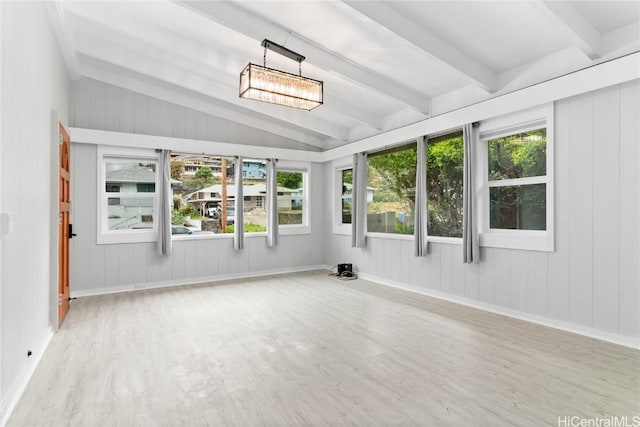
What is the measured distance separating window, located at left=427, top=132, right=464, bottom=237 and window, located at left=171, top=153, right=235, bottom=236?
3507 mm

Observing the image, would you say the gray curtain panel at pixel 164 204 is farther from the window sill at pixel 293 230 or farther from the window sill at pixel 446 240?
the window sill at pixel 446 240

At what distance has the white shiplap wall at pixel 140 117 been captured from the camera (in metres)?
5.36

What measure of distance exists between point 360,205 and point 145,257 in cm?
365

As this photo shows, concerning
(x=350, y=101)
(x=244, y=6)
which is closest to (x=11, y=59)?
(x=244, y=6)

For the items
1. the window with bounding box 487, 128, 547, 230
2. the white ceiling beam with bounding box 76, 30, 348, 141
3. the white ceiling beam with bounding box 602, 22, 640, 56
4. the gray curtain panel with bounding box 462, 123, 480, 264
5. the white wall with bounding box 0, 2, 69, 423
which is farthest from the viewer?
the white ceiling beam with bounding box 76, 30, 348, 141

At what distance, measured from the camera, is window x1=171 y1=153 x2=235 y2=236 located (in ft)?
20.3

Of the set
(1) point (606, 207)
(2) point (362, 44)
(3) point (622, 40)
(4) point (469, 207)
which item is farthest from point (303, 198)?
(3) point (622, 40)

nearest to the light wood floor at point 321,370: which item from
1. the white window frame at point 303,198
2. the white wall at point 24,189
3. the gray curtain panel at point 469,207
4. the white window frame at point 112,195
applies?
the white wall at point 24,189

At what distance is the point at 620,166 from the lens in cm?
326

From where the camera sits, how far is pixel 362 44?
395cm

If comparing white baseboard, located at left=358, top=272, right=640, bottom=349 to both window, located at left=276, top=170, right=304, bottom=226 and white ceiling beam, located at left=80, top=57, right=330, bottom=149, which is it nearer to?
window, located at left=276, top=170, right=304, bottom=226

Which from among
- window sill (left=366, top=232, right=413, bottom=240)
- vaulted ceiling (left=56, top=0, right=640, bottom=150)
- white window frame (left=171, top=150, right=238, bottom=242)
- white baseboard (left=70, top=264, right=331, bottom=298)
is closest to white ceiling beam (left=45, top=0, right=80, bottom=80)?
vaulted ceiling (left=56, top=0, right=640, bottom=150)

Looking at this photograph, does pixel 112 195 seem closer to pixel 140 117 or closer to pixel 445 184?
pixel 140 117

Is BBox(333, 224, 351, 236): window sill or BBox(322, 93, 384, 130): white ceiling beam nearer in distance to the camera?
BBox(322, 93, 384, 130): white ceiling beam
